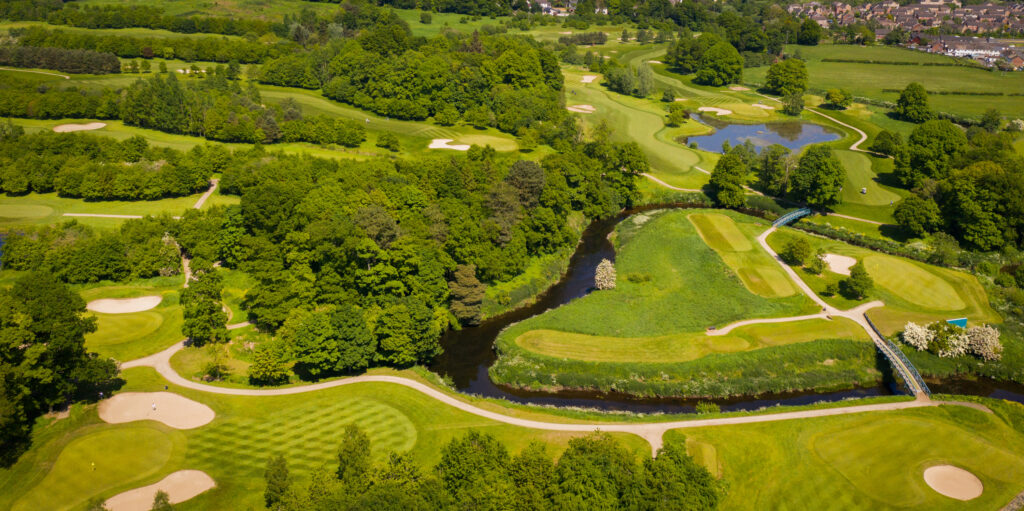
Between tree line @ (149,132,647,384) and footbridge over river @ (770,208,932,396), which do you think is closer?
footbridge over river @ (770,208,932,396)

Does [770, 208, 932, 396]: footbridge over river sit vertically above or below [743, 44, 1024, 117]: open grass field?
below

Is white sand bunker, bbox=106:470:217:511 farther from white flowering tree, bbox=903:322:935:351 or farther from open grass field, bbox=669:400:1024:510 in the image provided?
white flowering tree, bbox=903:322:935:351

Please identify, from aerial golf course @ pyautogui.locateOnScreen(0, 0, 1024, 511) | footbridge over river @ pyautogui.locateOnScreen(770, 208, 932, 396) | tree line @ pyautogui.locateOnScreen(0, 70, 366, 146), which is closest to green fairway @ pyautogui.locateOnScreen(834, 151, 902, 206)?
aerial golf course @ pyautogui.locateOnScreen(0, 0, 1024, 511)

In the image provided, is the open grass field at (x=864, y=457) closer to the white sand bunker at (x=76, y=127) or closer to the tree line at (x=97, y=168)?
the tree line at (x=97, y=168)

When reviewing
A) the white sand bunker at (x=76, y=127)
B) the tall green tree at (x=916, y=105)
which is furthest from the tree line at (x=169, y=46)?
the tall green tree at (x=916, y=105)

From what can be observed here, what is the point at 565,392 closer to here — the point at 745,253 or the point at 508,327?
the point at 508,327

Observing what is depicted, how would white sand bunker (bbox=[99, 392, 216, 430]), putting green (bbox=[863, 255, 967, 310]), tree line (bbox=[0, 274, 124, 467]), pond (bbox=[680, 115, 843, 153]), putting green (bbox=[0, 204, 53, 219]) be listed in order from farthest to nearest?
pond (bbox=[680, 115, 843, 153]) < putting green (bbox=[0, 204, 53, 219]) < putting green (bbox=[863, 255, 967, 310]) < white sand bunker (bbox=[99, 392, 216, 430]) < tree line (bbox=[0, 274, 124, 467])

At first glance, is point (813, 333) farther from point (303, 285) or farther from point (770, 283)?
point (303, 285)
